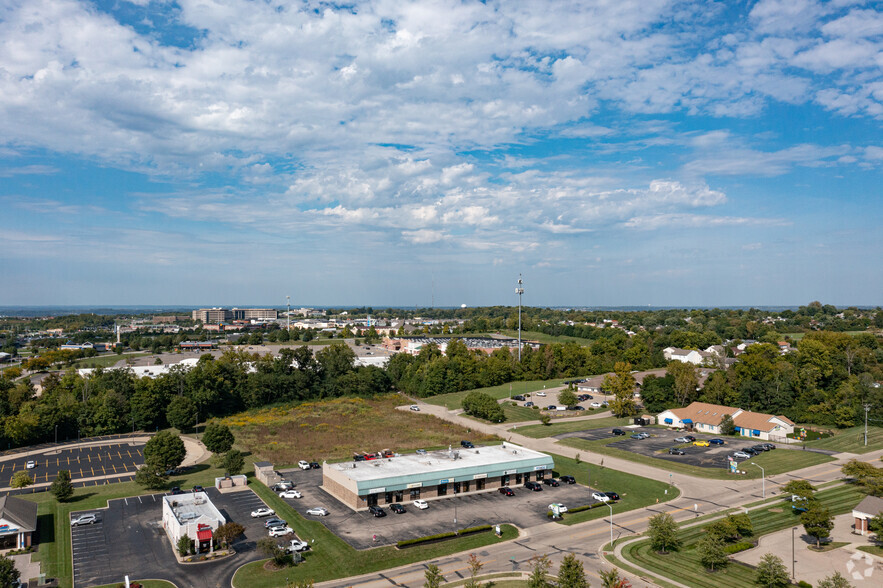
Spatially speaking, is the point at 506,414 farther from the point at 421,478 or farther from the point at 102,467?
the point at 102,467

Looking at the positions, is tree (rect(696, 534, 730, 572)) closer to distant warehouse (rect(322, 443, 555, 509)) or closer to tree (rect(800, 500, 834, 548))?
tree (rect(800, 500, 834, 548))

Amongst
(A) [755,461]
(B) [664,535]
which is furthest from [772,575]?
(A) [755,461]

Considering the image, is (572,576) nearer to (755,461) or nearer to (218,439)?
(755,461)

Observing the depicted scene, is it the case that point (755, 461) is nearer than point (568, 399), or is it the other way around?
point (755, 461)

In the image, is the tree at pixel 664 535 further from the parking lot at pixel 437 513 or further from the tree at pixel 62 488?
the tree at pixel 62 488

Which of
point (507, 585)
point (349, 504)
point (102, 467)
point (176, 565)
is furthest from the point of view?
point (102, 467)

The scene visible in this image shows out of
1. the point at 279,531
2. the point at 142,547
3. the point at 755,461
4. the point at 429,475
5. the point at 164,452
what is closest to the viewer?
the point at 142,547

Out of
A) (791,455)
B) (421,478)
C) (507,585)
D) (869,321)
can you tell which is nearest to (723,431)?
(791,455)
